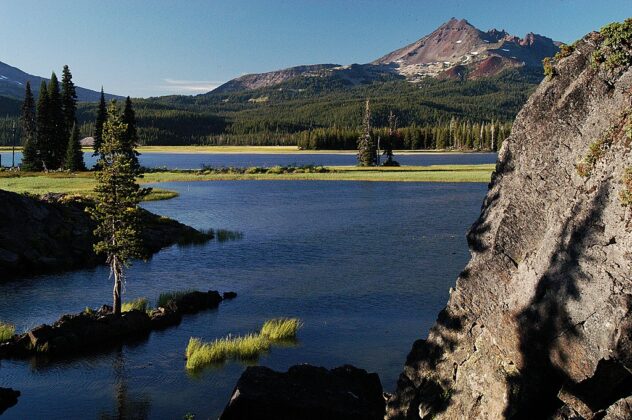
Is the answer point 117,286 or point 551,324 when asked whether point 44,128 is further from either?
point 551,324

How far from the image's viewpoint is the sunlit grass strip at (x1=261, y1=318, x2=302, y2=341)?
29562 millimetres

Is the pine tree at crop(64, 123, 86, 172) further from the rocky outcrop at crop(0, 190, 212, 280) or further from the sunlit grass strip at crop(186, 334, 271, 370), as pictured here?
the sunlit grass strip at crop(186, 334, 271, 370)

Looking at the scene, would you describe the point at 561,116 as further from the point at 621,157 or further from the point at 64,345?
the point at 64,345

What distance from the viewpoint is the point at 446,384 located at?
15523 millimetres

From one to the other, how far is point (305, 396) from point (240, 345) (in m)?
9.06

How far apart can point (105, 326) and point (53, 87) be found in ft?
331

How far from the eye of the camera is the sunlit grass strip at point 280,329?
29562 mm

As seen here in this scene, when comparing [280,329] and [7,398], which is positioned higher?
[280,329]

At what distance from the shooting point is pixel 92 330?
30328mm

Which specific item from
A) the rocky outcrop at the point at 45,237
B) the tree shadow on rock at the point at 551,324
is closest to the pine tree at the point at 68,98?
the rocky outcrop at the point at 45,237

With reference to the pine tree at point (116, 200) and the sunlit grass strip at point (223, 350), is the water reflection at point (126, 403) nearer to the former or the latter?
the sunlit grass strip at point (223, 350)

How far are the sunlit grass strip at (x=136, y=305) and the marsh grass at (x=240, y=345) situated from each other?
274 inches

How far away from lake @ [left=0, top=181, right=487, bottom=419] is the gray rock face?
9074mm

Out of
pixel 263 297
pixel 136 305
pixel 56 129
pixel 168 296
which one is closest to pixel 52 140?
pixel 56 129
